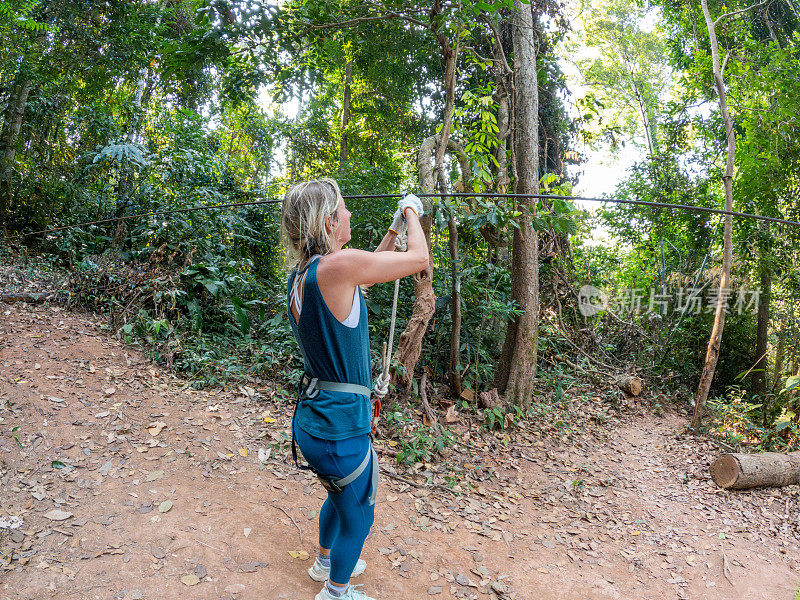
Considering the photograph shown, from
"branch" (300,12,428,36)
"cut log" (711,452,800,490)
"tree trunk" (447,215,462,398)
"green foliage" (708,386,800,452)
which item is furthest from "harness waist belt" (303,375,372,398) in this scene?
"green foliage" (708,386,800,452)

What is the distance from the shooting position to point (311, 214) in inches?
70.7

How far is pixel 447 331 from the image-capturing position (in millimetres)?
5543

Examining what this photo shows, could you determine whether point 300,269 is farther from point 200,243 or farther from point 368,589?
point 200,243

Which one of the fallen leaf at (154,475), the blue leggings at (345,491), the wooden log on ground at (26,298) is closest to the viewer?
the blue leggings at (345,491)

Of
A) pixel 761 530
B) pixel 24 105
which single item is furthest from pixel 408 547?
pixel 24 105

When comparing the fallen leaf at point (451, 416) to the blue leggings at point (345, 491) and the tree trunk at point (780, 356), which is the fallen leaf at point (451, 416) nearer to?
the blue leggings at point (345, 491)

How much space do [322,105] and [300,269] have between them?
963 cm

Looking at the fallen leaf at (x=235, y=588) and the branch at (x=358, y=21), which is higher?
the branch at (x=358, y=21)

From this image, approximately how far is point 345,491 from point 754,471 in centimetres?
459

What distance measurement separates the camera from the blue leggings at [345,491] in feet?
5.98

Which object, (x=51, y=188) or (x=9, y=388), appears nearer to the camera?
(x=9, y=388)

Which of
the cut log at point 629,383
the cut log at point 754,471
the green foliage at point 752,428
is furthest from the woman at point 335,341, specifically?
the cut log at point 629,383

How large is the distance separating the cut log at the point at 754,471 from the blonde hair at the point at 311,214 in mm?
4741

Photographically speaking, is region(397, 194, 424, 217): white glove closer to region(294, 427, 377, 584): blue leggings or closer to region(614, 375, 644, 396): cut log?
region(294, 427, 377, 584): blue leggings
